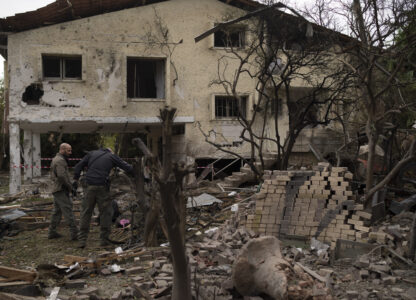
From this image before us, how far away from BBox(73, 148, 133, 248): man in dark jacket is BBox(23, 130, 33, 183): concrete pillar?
33.7ft

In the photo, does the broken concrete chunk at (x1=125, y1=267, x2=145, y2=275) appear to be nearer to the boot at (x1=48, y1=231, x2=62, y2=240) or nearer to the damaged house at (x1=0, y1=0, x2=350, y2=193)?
the boot at (x1=48, y1=231, x2=62, y2=240)

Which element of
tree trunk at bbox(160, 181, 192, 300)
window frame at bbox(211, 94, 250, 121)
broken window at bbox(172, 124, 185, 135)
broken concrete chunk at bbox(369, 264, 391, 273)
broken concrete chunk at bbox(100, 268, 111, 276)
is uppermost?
window frame at bbox(211, 94, 250, 121)

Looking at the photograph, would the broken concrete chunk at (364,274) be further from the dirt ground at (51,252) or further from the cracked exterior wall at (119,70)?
the cracked exterior wall at (119,70)

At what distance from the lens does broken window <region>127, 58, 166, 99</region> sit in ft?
57.9

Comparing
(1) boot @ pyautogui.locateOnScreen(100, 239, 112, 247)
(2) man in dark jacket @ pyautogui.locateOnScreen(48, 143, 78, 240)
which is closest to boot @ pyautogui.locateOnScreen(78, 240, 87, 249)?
(1) boot @ pyautogui.locateOnScreen(100, 239, 112, 247)

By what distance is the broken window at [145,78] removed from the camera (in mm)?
17656

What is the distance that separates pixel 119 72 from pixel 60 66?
2374mm

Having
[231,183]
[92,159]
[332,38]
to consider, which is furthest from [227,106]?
[92,159]

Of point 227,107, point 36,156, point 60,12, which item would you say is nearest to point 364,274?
point 227,107

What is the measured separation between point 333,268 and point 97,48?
13.4m

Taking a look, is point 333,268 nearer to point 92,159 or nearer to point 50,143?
point 92,159

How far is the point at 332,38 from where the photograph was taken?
10.3 meters

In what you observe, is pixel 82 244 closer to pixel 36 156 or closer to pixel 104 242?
pixel 104 242

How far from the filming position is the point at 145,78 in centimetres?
1823
